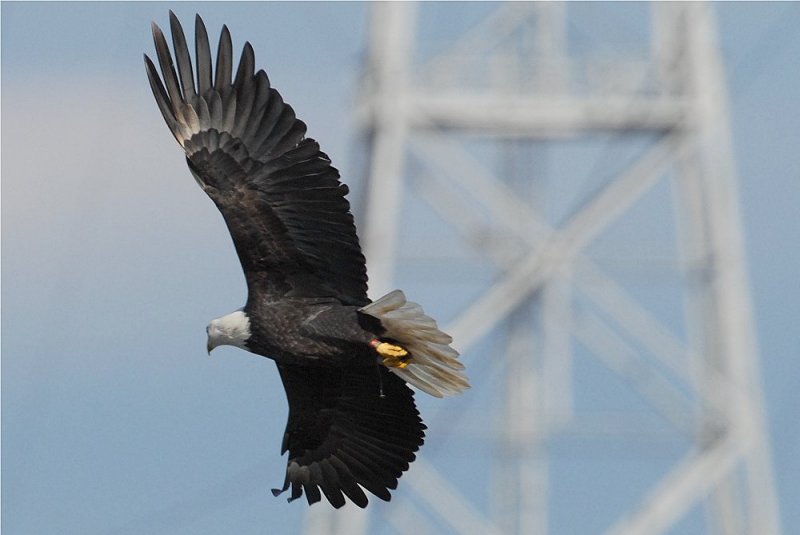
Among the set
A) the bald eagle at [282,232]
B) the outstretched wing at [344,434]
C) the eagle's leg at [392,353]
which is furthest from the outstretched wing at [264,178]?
the outstretched wing at [344,434]

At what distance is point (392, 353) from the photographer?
1130cm

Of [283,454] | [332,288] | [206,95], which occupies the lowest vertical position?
[283,454]

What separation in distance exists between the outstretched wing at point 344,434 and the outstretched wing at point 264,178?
20.5 inches

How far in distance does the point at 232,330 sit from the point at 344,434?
0.89m

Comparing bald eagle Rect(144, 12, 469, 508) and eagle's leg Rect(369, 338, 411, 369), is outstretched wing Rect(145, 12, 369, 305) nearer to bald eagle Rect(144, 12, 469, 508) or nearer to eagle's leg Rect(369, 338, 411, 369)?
bald eagle Rect(144, 12, 469, 508)

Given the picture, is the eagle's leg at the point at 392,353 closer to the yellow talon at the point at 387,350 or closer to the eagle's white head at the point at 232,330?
the yellow talon at the point at 387,350

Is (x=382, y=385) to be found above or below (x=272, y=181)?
below

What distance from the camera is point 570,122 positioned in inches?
728

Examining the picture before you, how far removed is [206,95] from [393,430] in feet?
5.23

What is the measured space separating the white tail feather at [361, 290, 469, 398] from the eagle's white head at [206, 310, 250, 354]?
1.54 ft

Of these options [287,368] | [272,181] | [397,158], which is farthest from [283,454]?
[397,158]

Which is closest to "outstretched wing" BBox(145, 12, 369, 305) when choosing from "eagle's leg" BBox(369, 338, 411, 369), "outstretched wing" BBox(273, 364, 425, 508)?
"eagle's leg" BBox(369, 338, 411, 369)

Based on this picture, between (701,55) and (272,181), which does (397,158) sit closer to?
(701,55)

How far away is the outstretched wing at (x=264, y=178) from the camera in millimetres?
11406
